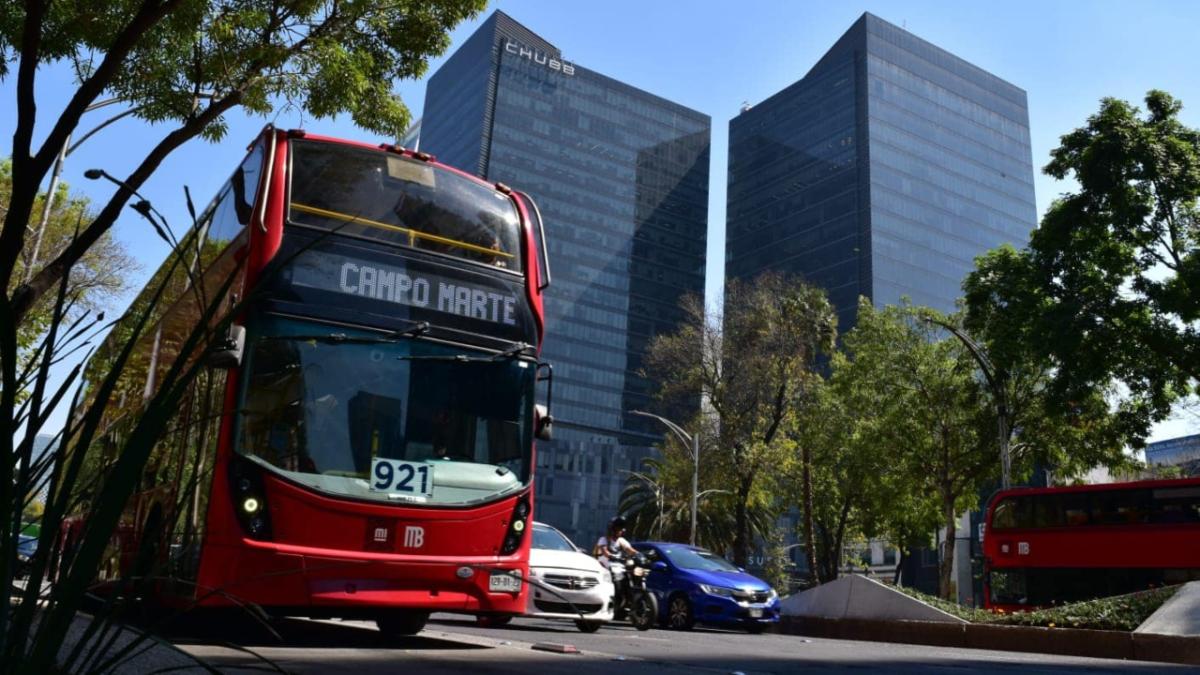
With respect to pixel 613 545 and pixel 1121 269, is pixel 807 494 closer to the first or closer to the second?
pixel 1121 269

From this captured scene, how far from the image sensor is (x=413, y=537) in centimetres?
761

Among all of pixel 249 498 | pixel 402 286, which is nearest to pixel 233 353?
pixel 249 498

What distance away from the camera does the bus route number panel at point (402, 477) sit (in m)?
7.63

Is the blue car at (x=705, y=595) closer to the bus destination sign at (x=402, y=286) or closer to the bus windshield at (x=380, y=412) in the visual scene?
the bus windshield at (x=380, y=412)

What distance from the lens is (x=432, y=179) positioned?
9.05 m

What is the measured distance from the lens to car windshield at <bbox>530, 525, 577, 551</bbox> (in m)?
13.7

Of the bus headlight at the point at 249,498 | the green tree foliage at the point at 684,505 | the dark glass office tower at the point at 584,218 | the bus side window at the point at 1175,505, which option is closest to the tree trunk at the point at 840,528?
the green tree foliage at the point at 684,505

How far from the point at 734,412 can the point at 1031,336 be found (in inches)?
602

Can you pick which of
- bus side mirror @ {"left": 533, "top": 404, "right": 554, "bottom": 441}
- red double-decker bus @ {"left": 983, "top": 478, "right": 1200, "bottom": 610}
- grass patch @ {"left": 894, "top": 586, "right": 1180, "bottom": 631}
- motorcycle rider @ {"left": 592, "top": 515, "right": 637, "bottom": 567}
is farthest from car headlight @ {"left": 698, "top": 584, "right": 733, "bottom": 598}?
red double-decker bus @ {"left": 983, "top": 478, "right": 1200, "bottom": 610}

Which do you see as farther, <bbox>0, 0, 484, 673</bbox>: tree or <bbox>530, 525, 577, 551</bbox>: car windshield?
<bbox>530, 525, 577, 551</bbox>: car windshield

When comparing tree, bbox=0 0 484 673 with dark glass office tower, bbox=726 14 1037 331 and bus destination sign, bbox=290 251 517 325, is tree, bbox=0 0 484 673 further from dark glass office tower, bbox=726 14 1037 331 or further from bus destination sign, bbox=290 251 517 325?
dark glass office tower, bbox=726 14 1037 331

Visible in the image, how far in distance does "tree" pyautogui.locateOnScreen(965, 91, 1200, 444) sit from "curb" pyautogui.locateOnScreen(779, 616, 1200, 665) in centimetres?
963

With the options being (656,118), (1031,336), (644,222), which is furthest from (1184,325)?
(656,118)

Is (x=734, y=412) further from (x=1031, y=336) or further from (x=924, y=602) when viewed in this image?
(x=924, y=602)
